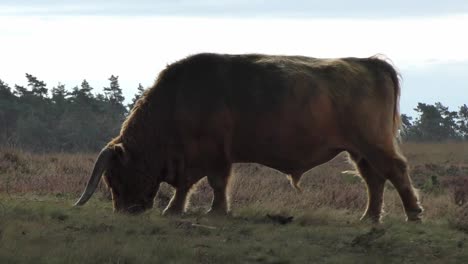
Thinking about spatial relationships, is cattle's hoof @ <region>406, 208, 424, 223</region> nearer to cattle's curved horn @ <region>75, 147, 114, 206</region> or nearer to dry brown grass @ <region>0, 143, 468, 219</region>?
dry brown grass @ <region>0, 143, 468, 219</region>

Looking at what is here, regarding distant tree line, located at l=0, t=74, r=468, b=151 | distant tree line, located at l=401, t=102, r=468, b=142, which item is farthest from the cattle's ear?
distant tree line, located at l=401, t=102, r=468, b=142

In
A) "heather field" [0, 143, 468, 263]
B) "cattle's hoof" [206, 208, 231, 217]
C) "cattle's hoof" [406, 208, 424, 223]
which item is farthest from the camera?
"cattle's hoof" [406, 208, 424, 223]

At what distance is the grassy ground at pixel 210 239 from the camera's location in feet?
26.2

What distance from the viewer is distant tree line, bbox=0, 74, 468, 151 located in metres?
47.7

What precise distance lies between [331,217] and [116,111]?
46980mm

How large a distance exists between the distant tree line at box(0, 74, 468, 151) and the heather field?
30.2m

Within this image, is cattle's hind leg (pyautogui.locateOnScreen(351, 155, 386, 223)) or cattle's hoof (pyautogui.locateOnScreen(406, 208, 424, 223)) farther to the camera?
cattle's hind leg (pyautogui.locateOnScreen(351, 155, 386, 223))

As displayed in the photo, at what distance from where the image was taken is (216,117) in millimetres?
11344

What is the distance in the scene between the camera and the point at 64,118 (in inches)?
1976

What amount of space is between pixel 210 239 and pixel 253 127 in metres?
2.71

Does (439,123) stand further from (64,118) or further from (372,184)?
(372,184)

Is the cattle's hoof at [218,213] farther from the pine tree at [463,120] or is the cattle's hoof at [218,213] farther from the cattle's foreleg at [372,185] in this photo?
the pine tree at [463,120]

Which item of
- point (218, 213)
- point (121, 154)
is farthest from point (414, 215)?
point (121, 154)

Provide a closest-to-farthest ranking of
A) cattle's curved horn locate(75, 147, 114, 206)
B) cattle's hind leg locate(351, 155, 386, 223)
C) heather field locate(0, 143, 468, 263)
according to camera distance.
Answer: heather field locate(0, 143, 468, 263) → cattle's curved horn locate(75, 147, 114, 206) → cattle's hind leg locate(351, 155, 386, 223)
